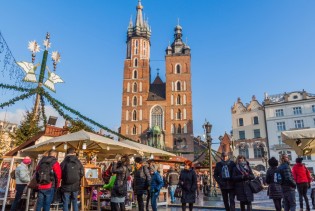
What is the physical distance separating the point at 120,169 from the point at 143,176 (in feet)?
3.71

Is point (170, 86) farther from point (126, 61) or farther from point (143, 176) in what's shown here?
point (143, 176)

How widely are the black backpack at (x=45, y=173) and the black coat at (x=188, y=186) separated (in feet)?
11.2

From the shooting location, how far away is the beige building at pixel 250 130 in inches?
1626

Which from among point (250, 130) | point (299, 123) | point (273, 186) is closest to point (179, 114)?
point (250, 130)

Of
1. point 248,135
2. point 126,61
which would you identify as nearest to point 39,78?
point 248,135

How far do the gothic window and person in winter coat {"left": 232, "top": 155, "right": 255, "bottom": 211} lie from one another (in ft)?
157

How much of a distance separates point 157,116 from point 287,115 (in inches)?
992

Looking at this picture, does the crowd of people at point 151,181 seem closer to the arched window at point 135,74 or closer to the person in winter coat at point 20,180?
the person in winter coat at point 20,180

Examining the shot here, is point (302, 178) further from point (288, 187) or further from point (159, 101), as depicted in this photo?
point (159, 101)

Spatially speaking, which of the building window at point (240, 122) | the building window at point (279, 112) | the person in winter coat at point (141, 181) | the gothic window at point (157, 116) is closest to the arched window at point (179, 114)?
the gothic window at point (157, 116)

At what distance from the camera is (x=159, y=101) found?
5594 centimetres

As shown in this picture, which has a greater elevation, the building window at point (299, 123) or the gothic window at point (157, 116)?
the gothic window at point (157, 116)

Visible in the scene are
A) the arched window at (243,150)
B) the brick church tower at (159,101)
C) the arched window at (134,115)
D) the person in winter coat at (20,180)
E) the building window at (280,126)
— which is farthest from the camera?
the arched window at (134,115)

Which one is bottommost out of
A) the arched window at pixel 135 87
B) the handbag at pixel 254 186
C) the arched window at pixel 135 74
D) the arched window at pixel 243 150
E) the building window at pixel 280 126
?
the handbag at pixel 254 186
